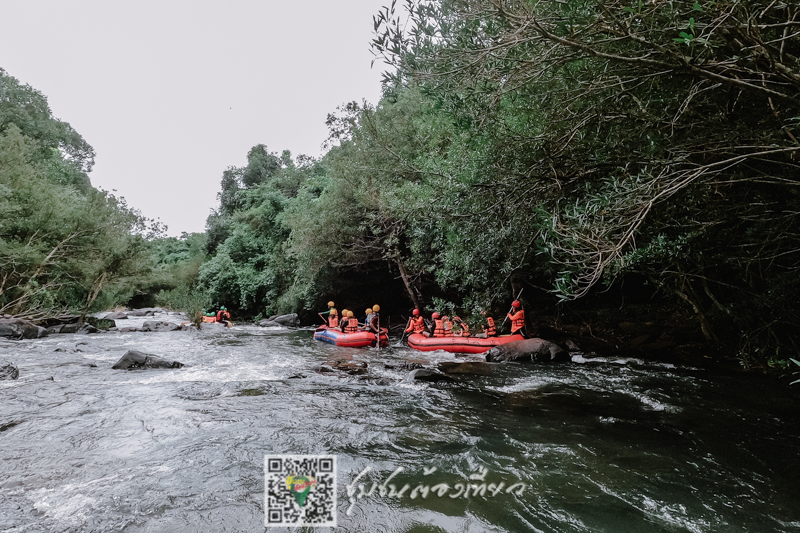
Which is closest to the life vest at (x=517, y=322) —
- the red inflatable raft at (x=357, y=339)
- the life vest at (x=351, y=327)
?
the red inflatable raft at (x=357, y=339)

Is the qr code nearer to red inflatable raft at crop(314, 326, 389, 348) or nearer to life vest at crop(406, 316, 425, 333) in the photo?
red inflatable raft at crop(314, 326, 389, 348)

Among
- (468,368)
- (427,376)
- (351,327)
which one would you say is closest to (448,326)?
(351,327)

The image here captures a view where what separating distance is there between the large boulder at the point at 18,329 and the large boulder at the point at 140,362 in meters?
9.01

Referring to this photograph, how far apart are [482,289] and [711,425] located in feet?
17.1

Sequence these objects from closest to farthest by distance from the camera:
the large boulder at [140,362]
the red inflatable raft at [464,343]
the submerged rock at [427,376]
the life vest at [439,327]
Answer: the submerged rock at [427,376] → the large boulder at [140,362] → the red inflatable raft at [464,343] → the life vest at [439,327]

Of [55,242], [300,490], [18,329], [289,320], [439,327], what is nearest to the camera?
[300,490]

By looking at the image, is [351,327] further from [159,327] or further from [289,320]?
[159,327]

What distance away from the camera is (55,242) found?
647 inches

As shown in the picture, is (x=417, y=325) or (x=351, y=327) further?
(x=351, y=327)

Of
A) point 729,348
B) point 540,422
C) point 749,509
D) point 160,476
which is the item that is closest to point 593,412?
point 540,422

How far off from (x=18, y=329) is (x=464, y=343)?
15518 mm

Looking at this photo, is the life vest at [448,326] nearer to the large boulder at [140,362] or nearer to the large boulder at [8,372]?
the large boulder at [140,362]

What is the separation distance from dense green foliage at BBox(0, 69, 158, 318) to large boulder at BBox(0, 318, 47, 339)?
1.80 feet

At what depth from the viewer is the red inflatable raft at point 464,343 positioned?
1088 cm
